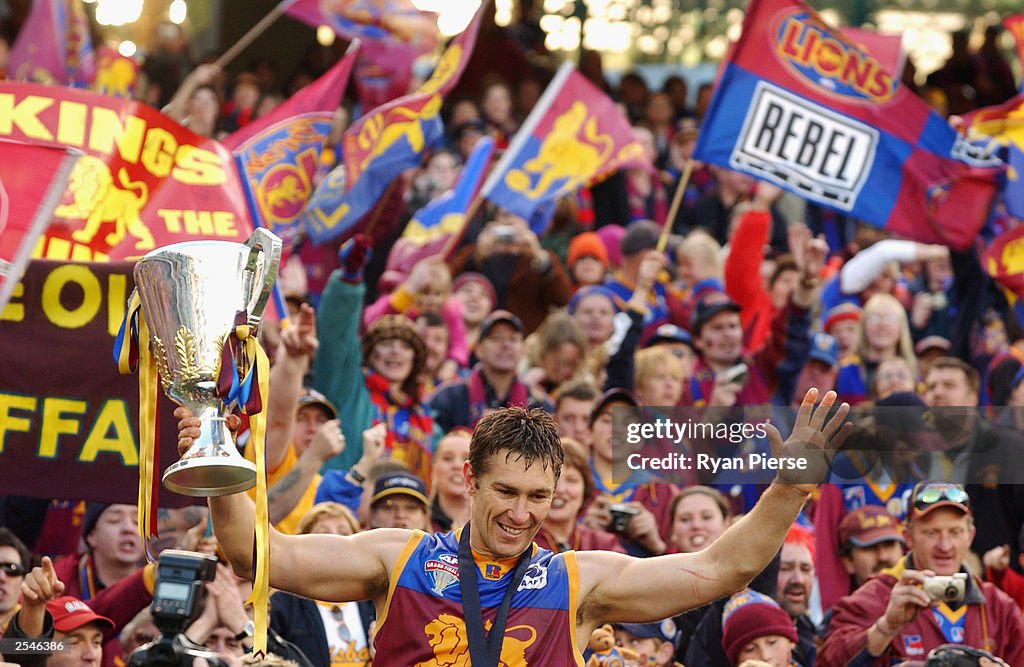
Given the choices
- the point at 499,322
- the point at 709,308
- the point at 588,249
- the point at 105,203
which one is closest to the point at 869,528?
the point at 499,322

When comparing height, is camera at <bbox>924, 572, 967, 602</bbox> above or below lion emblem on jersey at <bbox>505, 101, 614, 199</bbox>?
below

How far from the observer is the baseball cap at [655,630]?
7504 millimetres

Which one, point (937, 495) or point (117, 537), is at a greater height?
point (937, 495)

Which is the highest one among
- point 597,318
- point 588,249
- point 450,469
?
point 588,249

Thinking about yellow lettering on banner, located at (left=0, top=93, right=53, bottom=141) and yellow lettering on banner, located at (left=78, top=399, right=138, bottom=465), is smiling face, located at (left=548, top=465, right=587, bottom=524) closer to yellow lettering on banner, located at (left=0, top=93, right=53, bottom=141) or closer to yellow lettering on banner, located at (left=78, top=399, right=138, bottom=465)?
yellow lettering on banner, located at (left=78, top=399, right=138, bottom=465)

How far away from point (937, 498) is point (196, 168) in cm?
378

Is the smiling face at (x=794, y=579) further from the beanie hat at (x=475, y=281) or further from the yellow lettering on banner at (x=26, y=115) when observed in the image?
the beanie hat at (x=475, y=281)

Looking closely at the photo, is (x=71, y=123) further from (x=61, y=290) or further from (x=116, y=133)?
(x=61, y=290)

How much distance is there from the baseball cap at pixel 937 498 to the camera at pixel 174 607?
3855mm

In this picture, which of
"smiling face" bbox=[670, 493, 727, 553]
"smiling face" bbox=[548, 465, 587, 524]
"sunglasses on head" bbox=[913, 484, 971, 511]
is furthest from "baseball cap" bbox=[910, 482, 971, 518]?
"smiling face" bbox=[548, 465, 587, 524]

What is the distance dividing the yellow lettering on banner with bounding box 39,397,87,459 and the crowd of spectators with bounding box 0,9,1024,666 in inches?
17.2

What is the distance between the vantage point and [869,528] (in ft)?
28.6

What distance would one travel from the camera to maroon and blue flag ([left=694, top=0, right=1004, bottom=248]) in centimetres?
1098

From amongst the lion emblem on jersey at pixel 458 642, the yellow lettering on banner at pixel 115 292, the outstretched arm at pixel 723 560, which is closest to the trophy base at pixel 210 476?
the lion emblem on jersey at pixel 458 642
